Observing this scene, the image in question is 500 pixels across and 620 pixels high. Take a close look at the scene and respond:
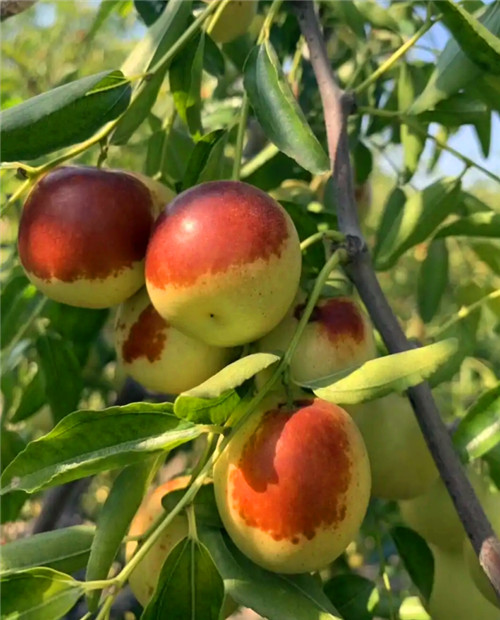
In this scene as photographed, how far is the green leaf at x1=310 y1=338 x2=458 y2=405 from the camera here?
514 mm

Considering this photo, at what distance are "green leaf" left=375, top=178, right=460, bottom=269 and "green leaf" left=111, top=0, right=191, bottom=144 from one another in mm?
257

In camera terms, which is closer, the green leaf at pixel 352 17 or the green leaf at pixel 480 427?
the green leaf at pixel 480 427

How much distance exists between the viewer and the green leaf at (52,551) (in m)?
0.58

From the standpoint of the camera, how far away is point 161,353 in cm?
65

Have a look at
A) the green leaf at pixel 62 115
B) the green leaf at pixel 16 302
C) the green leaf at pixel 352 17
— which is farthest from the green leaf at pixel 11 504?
the green leaf at pixel 352 17

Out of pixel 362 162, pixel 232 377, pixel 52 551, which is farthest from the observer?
pixel 362 162

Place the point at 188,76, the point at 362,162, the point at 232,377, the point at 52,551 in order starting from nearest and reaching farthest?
the point at 232,377, the point at 52,551, the point at 188,76, the point at 362,162

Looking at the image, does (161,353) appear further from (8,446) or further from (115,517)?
(8,446)

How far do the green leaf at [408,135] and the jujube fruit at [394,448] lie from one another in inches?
12.9

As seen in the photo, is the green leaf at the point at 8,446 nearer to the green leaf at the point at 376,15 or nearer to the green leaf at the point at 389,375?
the green leaf at the point at 389,375

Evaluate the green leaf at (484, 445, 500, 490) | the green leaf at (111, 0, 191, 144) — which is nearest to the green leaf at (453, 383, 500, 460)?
the green leaf at (484, 445, 500, 490)

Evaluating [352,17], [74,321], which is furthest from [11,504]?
[352,17]

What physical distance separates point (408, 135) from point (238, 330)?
45cm

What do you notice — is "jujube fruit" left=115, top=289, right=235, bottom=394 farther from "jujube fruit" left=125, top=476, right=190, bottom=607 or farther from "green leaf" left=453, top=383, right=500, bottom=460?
"green leaf" left=453, top=383, right=500, bottom=460
